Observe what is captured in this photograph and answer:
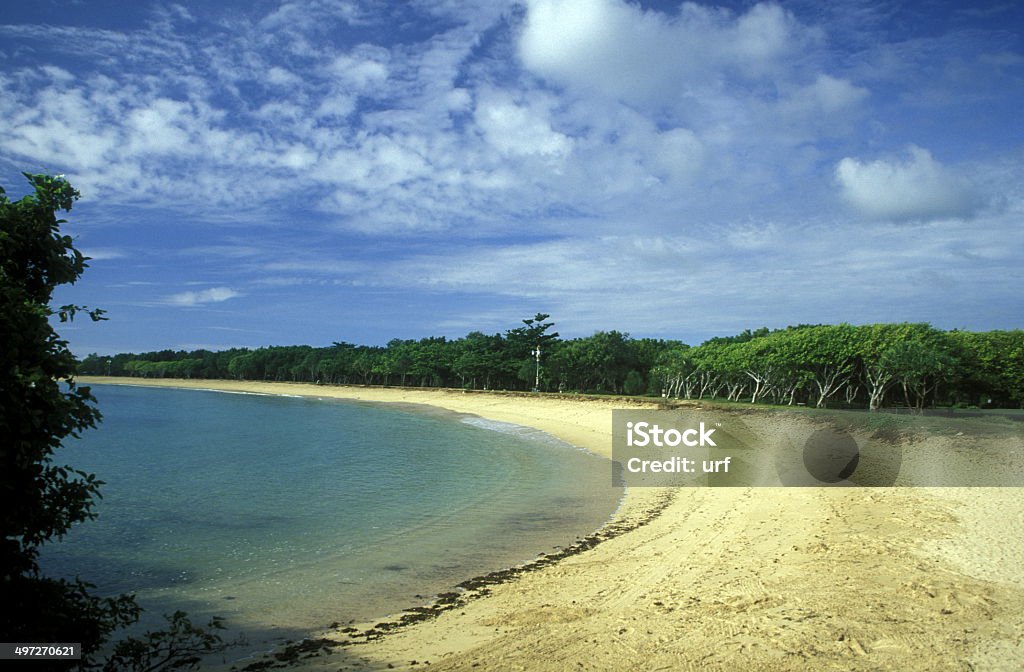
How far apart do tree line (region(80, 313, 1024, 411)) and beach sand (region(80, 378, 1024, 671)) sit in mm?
31610

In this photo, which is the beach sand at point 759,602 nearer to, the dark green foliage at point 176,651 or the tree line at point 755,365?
the dark green foliage at point 176,651

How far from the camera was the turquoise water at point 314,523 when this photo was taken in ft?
34.0

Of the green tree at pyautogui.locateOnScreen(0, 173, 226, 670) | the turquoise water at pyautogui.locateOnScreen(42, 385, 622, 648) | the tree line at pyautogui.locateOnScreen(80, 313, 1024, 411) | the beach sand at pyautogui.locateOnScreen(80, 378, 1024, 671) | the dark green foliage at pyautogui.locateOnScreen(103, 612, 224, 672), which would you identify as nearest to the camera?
the green tree at pyautogui.locateOnScreen(0, 173, 226, 670)

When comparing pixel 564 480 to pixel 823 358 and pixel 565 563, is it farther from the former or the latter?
pixel 823 358

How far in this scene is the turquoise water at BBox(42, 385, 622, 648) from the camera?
10.4m

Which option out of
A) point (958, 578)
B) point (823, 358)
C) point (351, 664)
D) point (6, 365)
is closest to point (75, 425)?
point (6, 365)

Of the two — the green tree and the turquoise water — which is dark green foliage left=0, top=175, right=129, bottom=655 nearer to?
the green tree

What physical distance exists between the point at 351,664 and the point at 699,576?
573 centimetres

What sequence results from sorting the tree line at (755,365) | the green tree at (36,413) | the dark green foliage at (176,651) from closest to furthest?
the green tree at (36,413) → the dark green foliage at (176,651) → the tree line at (755,365)

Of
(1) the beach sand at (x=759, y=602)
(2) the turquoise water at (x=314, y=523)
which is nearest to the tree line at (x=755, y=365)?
(2) the turquoise water at (x=314, y=523)

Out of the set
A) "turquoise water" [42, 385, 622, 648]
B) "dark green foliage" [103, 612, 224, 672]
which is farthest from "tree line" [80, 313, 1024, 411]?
"dark green foliage" [103, 612, 224, 672]

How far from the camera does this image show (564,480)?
21453 millimetres

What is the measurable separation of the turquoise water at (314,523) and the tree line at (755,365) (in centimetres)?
2501

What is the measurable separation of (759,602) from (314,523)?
11.6 meters
